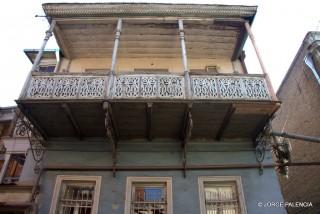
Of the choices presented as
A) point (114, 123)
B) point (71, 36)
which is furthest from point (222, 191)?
point (71, 36)

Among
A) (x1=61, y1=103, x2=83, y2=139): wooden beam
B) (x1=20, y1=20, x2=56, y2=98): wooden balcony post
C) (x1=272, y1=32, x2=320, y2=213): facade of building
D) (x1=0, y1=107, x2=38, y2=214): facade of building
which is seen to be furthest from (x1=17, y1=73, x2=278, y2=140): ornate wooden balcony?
(x1=272, y1=32, x2=320, y2=213): facade of building

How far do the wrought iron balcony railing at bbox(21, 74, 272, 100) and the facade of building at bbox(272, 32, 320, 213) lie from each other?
4484 millimetres

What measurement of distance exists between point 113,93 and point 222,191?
14.7 ft

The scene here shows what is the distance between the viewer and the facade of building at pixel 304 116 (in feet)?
36.0

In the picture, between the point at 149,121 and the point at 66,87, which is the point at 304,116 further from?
the point at 66,87

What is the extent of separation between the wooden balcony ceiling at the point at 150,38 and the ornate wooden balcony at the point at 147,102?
8.56ft

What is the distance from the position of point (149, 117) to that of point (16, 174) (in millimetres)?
5465

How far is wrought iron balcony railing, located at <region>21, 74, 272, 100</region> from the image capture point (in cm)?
771

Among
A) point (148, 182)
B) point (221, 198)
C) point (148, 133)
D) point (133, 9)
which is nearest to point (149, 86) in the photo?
point (148, 133)

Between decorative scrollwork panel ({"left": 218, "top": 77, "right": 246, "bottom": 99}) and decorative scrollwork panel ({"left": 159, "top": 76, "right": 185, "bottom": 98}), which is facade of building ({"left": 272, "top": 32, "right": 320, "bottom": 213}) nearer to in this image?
decorative scrollwork panel ({"left": 218, "top": 77, "right": 246, "bottom": 99})

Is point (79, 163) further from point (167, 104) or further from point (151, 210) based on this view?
point (167, 104)

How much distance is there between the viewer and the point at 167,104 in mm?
7594

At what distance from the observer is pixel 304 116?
1235 centimetres

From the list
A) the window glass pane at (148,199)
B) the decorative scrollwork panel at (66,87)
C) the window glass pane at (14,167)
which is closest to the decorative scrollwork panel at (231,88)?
the window glass pane at (148,199)
